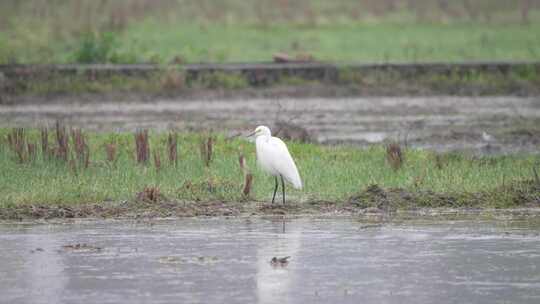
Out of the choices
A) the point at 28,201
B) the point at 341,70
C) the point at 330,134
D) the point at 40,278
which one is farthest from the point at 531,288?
the point at 341,70

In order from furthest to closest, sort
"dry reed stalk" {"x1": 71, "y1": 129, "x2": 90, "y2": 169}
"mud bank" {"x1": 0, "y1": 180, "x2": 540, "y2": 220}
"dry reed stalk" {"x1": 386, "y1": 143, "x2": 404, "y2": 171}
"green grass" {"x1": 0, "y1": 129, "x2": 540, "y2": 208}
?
"dry reed stalk" {"x1": 386, "y1": 143, "x2": 404, "y2": 171} < "dry reed stalk" {"x1": 71, "y1": 129, "x2": 90, "y2": 169} < "green grass" {"x1": 0, "y1": 129, "x2": 540, "y2": 208} < "mud bank" {"x1": 0, "y1": 180, "x2": 540, "y2": 220}

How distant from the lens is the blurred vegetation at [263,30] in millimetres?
27625

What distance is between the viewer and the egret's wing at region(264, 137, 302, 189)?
12734mm

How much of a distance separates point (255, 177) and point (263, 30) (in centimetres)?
1844

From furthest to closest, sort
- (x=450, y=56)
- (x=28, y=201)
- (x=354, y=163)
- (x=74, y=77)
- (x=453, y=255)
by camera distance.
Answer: (x=450, y=56) < (x=74, y=77) < (x=354, y=163) < (x=28, y=201) < (x=453, y=255)

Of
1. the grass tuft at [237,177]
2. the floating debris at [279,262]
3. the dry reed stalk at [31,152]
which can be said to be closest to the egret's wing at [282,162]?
the grass tuft at [237,177]

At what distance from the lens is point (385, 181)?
45.5ft

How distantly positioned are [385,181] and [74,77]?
475 inches

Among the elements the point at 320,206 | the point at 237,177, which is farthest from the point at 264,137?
the point at 320,206

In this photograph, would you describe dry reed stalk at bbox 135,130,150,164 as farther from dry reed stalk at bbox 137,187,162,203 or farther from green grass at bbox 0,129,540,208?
dry reed stalk at bbox 137,187,162,203

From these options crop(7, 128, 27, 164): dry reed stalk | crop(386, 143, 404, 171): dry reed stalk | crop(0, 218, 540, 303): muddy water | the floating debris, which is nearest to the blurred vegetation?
crop(7, 128, 27, 164): dry reed stalk

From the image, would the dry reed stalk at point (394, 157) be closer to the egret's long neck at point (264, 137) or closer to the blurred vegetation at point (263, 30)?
the egret's long neck at point (264, 137)

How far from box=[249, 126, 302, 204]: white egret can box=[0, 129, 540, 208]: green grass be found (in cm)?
40

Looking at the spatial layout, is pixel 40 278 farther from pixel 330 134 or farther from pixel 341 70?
pixel 341 70
